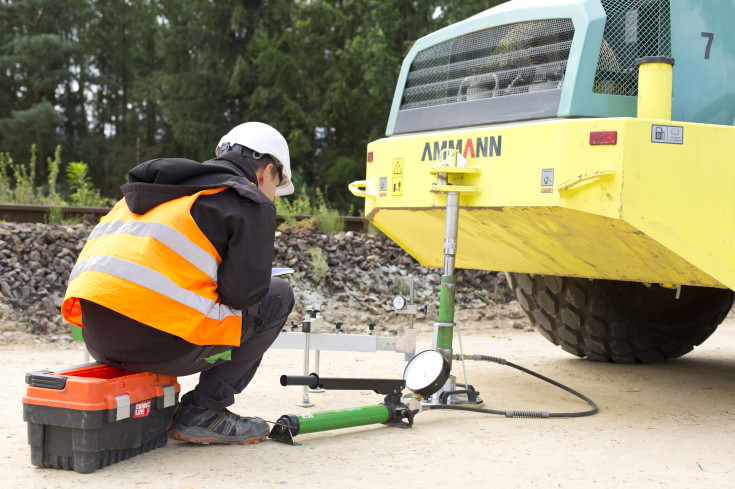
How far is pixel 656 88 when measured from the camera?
138 inches

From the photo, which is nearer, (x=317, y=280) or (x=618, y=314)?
(x=618, y=314)

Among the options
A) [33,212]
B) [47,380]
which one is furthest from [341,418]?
[33,212]

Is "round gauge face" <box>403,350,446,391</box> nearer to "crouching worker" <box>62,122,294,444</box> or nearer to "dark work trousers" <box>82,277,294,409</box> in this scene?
"dark work trousers" <box>82,277,294,409</box>

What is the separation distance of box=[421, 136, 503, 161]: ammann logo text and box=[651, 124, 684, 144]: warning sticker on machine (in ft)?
2.35

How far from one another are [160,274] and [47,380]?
0.57 meters

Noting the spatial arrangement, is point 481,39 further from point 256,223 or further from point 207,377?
point 207,377

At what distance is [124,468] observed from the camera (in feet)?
9.78

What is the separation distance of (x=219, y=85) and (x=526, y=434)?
1878 centimetres

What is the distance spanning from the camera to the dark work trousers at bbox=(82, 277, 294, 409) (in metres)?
3.12

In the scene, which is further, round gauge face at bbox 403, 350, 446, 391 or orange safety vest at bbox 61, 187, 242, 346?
round gauge face at bbox 403, 350, 446, 391

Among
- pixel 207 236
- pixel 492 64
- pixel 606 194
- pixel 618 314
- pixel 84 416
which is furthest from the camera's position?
pixel 618 314

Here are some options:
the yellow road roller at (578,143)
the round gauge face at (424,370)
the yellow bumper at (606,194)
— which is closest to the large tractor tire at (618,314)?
the yellow road roller at (578,143)

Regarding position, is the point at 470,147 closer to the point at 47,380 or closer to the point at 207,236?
the point at 207,236

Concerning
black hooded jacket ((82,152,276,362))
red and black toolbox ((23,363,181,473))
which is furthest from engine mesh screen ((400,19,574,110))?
red and black toolbox ((23,363,181,473))
